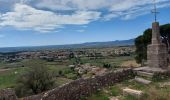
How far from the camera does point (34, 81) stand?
3114 centimetres

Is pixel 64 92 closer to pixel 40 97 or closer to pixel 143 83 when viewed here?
pixel 40 97

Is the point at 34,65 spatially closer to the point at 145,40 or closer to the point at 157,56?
the point at 145,40

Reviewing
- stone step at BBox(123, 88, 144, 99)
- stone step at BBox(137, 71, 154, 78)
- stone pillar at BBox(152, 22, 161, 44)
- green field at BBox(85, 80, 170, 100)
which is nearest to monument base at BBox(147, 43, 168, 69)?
stone pillar at BBox(152, 22, 161, 44)

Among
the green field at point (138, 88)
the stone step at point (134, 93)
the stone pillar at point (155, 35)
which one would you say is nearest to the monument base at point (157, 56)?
the stone pillar at point (155, 35)

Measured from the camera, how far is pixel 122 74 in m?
13.8

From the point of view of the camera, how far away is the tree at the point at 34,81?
102 feet

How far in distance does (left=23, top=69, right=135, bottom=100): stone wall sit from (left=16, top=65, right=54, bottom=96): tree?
18.5m

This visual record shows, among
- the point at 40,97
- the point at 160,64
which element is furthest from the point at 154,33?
the point at 40,97

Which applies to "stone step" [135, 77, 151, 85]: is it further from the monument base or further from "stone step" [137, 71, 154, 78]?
the monument base

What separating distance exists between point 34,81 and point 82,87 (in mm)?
21127

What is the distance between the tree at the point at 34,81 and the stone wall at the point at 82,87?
18478mm

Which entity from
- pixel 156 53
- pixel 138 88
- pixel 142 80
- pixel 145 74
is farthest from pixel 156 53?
pixel 138 88

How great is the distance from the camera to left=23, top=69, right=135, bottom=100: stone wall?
9719mm

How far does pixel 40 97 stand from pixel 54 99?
0.48m
